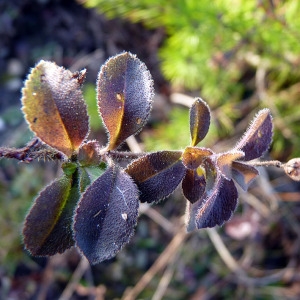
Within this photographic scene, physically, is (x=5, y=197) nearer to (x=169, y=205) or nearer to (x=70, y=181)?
(x=169, y=205)

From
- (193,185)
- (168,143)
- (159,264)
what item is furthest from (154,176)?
(159,264)

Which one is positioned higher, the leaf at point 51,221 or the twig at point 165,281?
the leaf at point 51,221

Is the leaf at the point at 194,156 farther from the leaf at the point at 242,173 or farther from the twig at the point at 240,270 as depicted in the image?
the twig at the point at 240,270

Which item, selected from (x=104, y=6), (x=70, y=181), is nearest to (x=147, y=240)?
(x=104, y=6)

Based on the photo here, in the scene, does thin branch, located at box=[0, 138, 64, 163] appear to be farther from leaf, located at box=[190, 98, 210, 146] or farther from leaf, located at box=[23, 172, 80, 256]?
leaf, located at box=[190, 98, 210, 146]

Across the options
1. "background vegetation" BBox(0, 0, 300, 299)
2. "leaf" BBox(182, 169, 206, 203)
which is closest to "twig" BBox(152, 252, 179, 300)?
"background vegetation" BBox(0, 0, 300, 299)

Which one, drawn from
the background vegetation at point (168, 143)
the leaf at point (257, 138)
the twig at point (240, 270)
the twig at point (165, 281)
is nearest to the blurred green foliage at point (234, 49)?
the background vegetation at point (168, 143)
